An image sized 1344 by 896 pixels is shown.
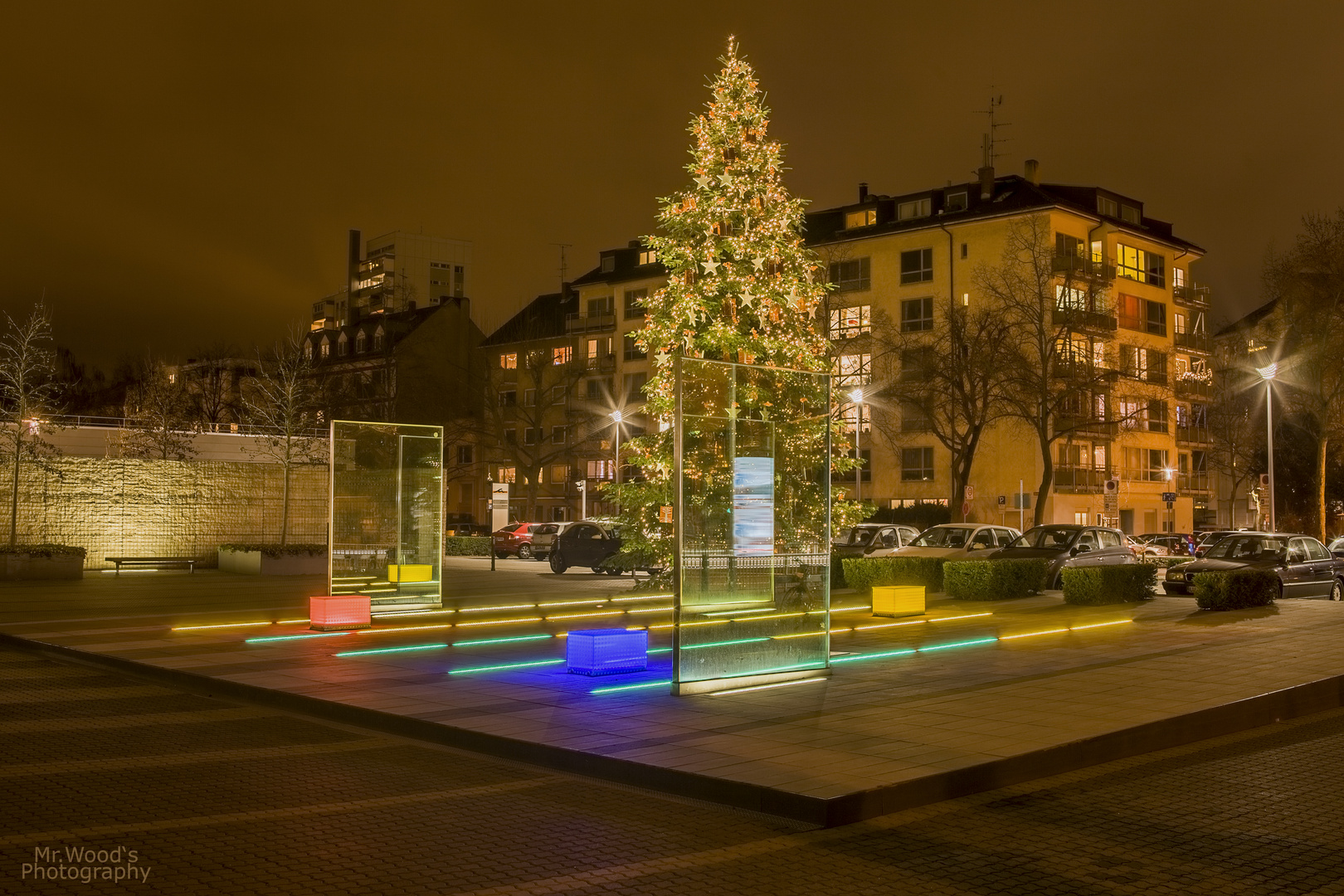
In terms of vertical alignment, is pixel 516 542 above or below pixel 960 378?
below

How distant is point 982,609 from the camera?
74.9 feet

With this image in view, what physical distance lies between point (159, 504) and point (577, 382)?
34.5 metres

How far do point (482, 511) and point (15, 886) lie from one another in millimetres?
81309

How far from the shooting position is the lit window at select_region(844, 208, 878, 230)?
6650cm

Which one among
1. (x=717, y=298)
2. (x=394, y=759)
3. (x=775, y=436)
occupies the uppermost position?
(x=717, y=298)

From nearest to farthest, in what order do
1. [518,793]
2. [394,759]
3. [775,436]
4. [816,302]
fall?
[518,793]
[394,759]
[775,436]
[816,302]

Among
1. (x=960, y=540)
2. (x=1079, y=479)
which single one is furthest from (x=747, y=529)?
(x=1079, y=479)

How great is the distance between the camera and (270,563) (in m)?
37.3

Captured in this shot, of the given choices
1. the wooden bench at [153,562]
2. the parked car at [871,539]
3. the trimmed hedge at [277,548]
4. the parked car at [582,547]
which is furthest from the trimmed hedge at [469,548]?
the parked car at [871,539]

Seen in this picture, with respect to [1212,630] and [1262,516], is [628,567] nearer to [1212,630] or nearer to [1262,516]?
[1212,630]

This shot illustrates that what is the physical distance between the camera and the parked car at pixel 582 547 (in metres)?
38.5

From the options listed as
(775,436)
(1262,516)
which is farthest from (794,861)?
(1262,516)

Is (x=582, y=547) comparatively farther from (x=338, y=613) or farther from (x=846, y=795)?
(x=846, y=795)

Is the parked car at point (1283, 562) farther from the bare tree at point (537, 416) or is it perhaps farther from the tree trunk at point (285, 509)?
the bare tree at point (537, 416)
